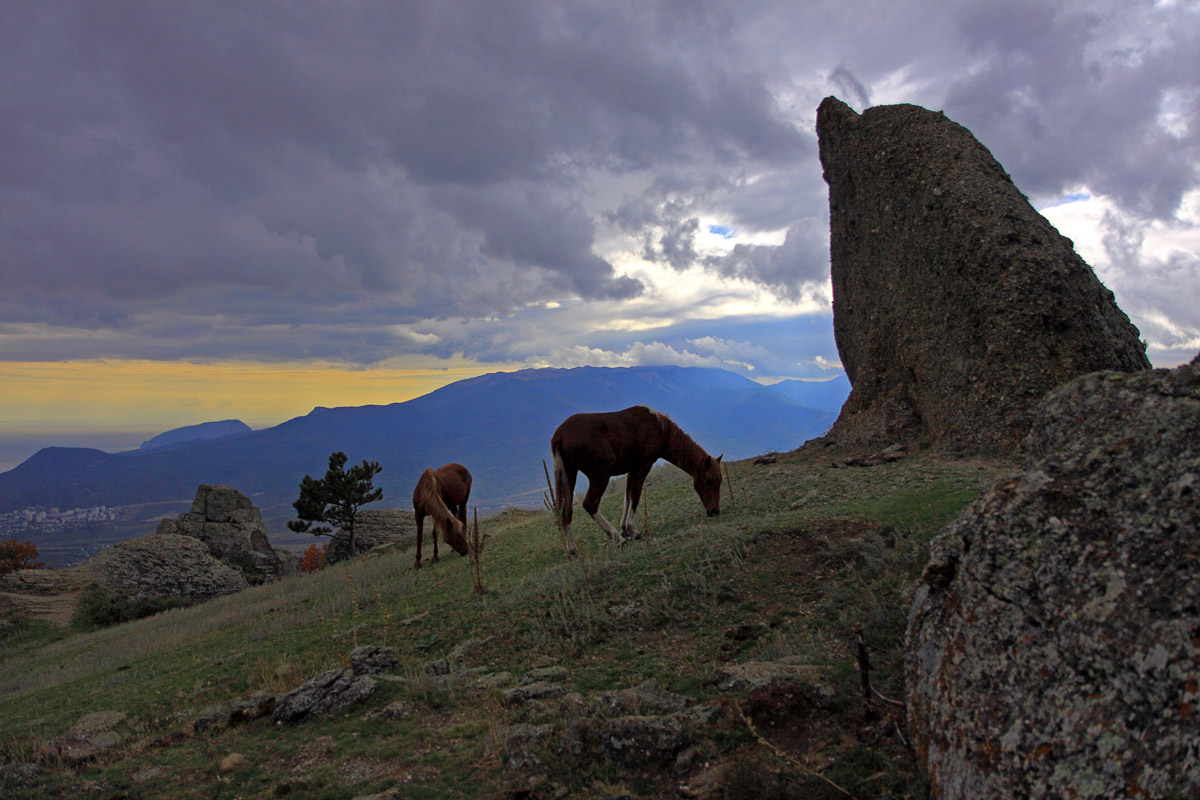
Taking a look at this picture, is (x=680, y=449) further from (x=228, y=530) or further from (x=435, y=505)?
(x=228, y=530)

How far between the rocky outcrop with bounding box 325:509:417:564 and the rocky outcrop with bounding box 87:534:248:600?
8.84 m

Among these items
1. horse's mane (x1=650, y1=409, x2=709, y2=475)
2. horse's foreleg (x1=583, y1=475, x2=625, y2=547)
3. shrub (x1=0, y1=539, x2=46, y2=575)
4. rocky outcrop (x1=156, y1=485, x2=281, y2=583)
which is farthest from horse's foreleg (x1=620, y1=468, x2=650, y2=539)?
shrub (x1=0, y1=539, x2=46, y2=575)

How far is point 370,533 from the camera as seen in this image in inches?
1524

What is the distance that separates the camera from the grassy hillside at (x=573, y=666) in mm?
4281

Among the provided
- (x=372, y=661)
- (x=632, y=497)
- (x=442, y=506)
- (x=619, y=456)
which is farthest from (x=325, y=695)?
(x=442, y=506)

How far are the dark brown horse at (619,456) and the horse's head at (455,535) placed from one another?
4.55 meters

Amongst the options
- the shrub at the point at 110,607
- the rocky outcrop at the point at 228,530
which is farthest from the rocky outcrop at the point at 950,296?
the rocky outcrop at the point at 228,530

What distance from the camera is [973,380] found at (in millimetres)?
13867

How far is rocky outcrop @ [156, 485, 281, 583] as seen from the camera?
116 ft

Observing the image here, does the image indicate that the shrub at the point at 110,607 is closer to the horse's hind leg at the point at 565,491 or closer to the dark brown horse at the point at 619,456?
the horse's hind leg at the point at 565,491

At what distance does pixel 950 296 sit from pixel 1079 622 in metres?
13.7

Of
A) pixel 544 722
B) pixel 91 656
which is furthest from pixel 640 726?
pixel 91 656

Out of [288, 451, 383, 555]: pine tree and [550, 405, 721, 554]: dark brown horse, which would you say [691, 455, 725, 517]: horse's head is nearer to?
[550, 405, 721, 554]: dark brown horse

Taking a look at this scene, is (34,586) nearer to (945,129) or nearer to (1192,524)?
(1192,524)
